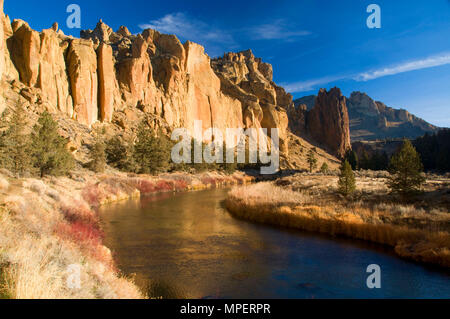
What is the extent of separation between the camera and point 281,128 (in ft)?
406

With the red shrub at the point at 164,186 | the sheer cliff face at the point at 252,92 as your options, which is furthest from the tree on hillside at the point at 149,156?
the sheer cliff face at the point at 252,92

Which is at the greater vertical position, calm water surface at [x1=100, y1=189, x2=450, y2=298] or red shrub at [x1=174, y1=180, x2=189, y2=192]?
red shrub at [x1=174, y1=180, x2=189, y2=192]

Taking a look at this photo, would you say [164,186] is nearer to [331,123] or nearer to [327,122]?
[331,123]

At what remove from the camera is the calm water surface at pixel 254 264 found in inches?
383

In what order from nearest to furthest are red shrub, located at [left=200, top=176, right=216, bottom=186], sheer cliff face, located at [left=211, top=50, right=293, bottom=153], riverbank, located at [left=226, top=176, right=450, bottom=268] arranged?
riverbank, located at [left=226, top=176, right=450, bottom=268]
red shrub, located at [left=200, top=176, right=216, bottom=186]
sheer cliff face, located at [left=211, top=50, right=293, bottom=153]

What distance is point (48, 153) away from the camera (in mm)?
28641

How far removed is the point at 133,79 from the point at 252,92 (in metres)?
66.0

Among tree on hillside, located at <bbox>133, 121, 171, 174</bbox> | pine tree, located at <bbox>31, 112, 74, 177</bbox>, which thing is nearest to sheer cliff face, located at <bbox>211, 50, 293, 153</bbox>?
tree on hillside, located at <bbox>133, 121, 171, 174</bbox>

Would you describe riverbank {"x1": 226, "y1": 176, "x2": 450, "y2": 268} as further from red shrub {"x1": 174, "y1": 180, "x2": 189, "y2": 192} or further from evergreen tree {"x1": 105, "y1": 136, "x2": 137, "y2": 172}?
evergreen tree {"x1": 105, "y1": 136, "x2": 137, "y2": 172}

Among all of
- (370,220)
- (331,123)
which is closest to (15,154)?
(370,220)

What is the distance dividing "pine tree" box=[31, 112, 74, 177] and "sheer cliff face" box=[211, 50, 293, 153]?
89.9m

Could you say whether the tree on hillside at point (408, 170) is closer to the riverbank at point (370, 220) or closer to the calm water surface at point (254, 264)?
the riverbank at point (370, 220)

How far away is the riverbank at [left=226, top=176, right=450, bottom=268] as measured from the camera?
1278cm
